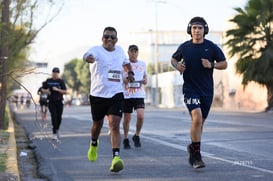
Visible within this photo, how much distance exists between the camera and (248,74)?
31750mm

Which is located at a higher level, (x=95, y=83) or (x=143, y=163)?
(x=95, y=83)

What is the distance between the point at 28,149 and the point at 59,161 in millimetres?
2680

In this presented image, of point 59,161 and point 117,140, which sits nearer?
point 117,140

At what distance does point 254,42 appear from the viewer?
1252 inches

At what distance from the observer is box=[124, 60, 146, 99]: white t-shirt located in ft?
38.1

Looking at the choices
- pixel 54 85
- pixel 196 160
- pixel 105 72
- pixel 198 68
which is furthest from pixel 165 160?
pixel 54 85

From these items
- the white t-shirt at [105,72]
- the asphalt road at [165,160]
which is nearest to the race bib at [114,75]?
the white t-shirt at [105,72]

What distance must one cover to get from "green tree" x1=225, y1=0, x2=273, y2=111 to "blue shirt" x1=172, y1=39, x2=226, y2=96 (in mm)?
23329

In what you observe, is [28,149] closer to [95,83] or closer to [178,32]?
[95,83]

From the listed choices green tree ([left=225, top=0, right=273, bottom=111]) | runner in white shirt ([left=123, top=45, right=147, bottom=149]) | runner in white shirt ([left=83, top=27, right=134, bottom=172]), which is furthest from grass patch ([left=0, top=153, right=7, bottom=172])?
green tree ([left=225, top=0, right=273, bottom=111])

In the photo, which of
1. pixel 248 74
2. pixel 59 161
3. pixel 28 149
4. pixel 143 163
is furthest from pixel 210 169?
pixel 248 74

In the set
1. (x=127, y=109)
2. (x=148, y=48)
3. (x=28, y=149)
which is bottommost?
(x=28, y=149)

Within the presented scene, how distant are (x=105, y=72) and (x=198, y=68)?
1271mm

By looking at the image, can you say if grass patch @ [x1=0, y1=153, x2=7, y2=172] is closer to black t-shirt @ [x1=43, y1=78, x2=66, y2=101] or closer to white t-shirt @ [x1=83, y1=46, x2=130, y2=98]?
white t-shirt @ [x1=83, y1=46, x2=130, y2=98]
